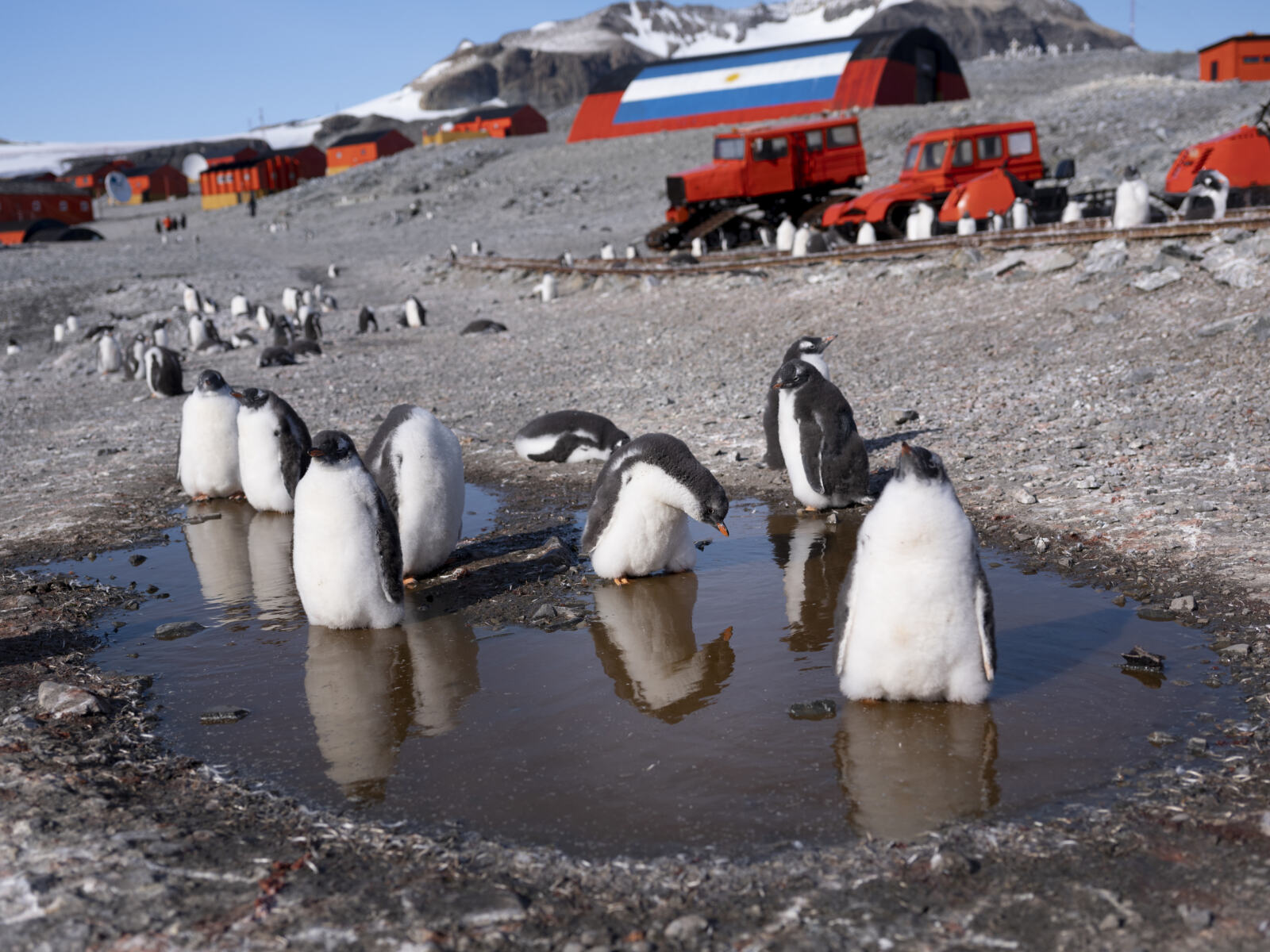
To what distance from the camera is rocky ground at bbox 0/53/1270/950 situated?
2.74 meters

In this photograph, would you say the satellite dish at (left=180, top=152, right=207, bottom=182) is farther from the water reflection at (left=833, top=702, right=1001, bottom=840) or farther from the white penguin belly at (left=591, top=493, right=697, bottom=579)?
the water reflection at (left=833, top=702, right=1001, bottom=840)

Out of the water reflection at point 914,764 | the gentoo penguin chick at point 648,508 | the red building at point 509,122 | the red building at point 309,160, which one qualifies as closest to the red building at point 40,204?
the red building at point 309,160

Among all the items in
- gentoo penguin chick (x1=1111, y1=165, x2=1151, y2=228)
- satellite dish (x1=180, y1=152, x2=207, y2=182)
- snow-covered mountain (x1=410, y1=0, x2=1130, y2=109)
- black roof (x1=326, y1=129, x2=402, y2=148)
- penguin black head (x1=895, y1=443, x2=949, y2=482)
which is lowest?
penguin black head (x1=895, y1=443, x2=949, y2=482)

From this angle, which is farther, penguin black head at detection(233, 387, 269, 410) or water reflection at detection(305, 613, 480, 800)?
penguin black head at detection(233, 387, 269, 410)

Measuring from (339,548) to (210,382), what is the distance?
11.6ft

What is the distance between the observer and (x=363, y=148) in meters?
70.9

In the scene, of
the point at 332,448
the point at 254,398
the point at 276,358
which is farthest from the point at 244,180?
the point at 332,448

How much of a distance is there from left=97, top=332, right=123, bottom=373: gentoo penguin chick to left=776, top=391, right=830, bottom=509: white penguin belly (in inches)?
529

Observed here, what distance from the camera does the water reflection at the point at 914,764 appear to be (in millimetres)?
3244

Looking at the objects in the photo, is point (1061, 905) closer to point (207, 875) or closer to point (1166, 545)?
point (207, 875)

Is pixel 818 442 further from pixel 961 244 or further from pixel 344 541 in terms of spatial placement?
pixel 961 244

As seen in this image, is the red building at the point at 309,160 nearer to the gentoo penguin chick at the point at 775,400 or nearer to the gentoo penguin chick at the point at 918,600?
the gentoo penguin chick at the point at 775,400

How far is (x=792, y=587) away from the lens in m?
5.56

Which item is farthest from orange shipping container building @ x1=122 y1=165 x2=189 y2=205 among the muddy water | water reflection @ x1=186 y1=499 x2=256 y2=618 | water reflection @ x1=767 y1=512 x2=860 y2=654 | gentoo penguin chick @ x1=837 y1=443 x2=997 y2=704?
gentoo penguin chick @ x1=837 y1=443 x2=997 y2=704
